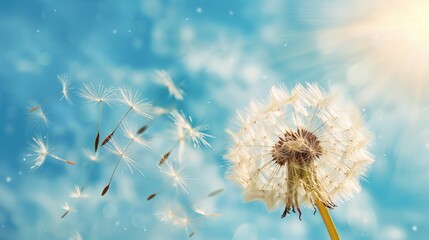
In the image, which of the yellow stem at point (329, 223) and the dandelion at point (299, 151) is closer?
the yellow stem at point (329, 223)

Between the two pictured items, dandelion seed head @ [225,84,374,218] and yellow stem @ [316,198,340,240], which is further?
dandelion seed head @ [225,84,374,218]

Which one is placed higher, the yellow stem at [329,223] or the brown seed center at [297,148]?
the brown seed center at [297,148]

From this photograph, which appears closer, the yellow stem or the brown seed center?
the yellow stem

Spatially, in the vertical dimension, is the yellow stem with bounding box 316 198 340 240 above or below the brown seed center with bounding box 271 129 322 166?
below

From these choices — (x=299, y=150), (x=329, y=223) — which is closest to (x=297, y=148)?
(x=299, y=150)

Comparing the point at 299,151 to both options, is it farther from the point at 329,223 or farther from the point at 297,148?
the point at 329,223

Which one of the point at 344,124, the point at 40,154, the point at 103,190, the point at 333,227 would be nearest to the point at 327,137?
the point at 344,124
